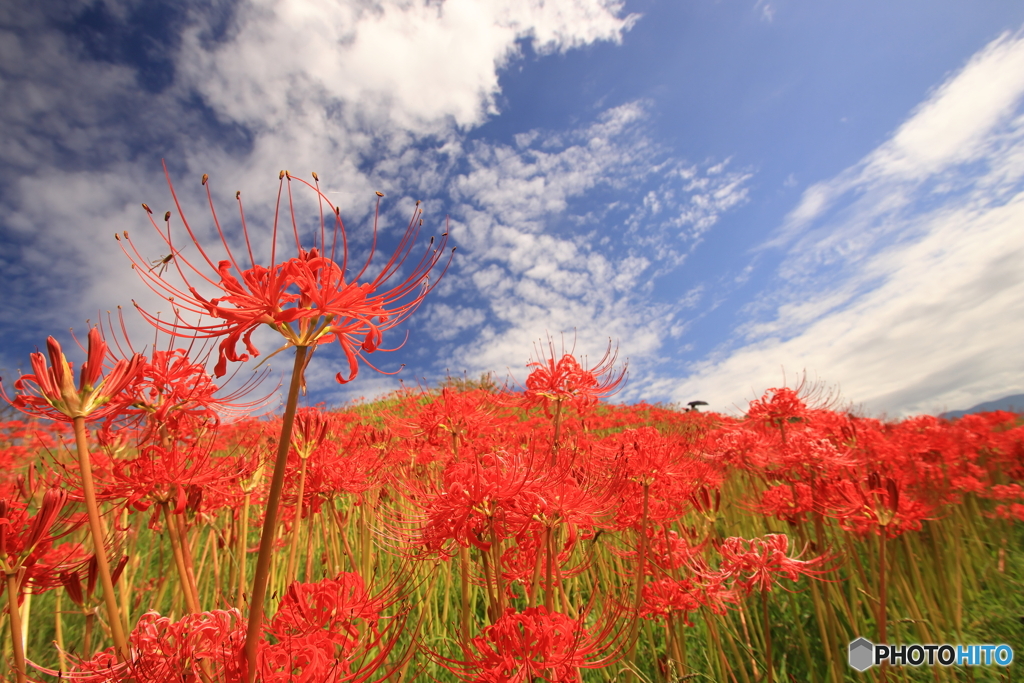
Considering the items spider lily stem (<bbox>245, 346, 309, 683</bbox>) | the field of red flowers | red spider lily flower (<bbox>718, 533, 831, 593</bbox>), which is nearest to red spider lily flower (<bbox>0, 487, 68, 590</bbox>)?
the field of red flowers

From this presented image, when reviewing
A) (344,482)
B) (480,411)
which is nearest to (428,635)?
(344,482)

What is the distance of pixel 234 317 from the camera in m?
1.15

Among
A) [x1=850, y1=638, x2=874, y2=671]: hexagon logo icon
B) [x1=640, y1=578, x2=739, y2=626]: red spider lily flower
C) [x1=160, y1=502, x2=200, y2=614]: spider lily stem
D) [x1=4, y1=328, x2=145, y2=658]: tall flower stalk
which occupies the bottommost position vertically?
[x1=850, y1=638, x2=874, y2=671]: hexagon logo icon

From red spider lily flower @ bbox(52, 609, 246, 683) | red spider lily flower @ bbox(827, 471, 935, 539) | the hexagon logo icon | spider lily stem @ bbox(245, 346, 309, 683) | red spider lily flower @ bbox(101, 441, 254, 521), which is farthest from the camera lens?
the hexagon logo icon

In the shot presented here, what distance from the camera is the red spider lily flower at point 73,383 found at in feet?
4.77

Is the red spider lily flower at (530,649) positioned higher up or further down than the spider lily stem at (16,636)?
further down

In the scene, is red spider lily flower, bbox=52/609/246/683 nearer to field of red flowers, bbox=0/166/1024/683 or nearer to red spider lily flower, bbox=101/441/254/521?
field of red flowers, bbox=0/166/1024/683

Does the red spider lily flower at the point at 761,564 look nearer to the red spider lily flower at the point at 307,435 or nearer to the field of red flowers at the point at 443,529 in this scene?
the field of red flowers at the point at 443,529

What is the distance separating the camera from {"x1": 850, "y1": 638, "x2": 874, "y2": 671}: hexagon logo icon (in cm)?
289

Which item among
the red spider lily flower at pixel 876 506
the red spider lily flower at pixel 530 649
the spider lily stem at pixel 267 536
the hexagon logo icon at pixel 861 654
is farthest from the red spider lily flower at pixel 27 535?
the hexagon logo icon at pixel 861 654

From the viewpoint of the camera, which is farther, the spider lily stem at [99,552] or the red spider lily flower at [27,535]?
the red spider lily flower at [27,535]

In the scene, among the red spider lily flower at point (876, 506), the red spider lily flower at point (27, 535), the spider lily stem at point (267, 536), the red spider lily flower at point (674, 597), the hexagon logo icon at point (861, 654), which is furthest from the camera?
the hexagon logo icon at point (861, 654)

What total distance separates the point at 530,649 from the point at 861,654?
2828 mm

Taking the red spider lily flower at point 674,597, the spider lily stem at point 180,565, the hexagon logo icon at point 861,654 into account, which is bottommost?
the hexagon logo icon at point 861,654
